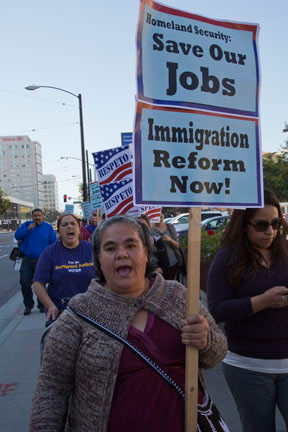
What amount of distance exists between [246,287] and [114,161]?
480cm

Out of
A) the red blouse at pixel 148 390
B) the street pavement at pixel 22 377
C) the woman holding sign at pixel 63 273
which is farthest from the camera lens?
the woman holding sign at pixel 63 273

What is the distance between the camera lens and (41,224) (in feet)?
27.0

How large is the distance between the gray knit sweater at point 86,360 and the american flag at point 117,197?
457 centimetres

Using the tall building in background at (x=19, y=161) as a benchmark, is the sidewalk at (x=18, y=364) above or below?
below

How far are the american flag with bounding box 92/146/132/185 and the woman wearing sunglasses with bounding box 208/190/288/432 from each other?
4379 mm

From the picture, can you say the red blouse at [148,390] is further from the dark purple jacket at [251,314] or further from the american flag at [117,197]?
the american flag at [117,197]

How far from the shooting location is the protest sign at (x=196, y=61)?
2.05 m

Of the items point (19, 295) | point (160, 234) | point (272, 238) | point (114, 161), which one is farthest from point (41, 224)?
point (272, 238)

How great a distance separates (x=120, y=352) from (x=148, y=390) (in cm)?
18

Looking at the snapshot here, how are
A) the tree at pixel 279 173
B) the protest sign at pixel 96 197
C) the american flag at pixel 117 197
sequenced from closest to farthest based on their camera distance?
1. the american flag at pixel 117 197
2. the protest sign at pixel 96 197
3. the tree at pixel 279 173

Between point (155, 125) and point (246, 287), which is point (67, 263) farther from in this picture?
point (155, 125)

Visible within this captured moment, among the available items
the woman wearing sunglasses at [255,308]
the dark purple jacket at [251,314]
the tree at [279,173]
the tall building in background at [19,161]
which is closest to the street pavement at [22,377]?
the woman wearing sunglasses at [255,308]

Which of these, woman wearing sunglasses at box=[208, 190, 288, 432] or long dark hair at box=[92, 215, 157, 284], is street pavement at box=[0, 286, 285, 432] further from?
long dark hair at box=[92, 215, 157, 284]

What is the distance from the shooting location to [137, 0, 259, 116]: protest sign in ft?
6.73
